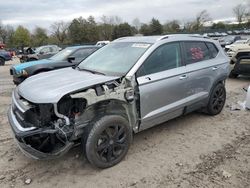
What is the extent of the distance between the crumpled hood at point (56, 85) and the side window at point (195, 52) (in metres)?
1.80

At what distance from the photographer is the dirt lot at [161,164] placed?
3.47m

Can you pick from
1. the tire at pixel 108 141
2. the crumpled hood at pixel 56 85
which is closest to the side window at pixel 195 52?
the crumpled hood at pixel 56 85

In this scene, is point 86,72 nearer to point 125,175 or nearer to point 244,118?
point 125,175

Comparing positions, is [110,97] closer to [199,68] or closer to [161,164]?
[161,164]

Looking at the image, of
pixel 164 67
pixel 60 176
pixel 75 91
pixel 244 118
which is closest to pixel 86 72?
pixel 75 91

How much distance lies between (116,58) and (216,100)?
2.49m

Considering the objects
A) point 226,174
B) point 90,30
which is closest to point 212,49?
point 226,174

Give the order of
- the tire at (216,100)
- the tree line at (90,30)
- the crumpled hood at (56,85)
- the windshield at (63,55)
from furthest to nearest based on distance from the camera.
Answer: the tree line at (90,30) < the windshield at (63,55) < the tire at (216,100) < the crumpled hood at (56,85)

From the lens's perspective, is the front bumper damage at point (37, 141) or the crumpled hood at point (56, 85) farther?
the crumpled hood at point (56, 85)

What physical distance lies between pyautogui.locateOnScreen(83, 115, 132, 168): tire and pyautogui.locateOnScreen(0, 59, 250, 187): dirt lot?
6.2 inches

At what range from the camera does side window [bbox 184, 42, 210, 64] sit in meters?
4.98

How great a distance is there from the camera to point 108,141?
3.71 m

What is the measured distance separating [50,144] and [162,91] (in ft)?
6.22

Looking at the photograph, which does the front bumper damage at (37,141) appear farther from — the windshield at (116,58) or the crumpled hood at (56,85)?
the windshield at (116,58)
